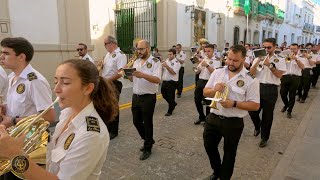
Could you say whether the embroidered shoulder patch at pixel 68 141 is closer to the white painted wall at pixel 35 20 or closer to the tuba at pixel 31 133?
the tuba at pixel 31 133

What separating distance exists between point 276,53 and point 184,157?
2.89 meters

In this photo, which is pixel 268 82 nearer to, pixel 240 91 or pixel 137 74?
pixel 240 91

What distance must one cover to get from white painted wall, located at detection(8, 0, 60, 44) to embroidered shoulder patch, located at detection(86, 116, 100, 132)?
7.61 metres

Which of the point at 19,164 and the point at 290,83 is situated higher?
the point at 19,164

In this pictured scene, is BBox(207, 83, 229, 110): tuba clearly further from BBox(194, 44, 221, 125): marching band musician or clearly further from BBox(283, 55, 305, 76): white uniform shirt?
BBox(283, 55, 305, 76): white uniform shirt

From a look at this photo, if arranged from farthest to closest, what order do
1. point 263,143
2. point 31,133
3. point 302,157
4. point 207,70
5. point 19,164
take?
point 207,70 < point 263,143 < point 302,157 < point 31,133 < point 19,164

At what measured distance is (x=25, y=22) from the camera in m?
8.52

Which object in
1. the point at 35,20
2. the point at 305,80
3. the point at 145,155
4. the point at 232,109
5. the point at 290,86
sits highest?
the point at 35,20

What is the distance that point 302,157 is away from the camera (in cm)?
491

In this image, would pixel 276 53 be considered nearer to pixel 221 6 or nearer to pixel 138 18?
pixel 138 18

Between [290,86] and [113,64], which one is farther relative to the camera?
[290,86]

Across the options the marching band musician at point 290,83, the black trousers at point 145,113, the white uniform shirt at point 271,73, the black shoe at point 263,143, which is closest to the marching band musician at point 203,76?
the white uniform shirt at point 271,73

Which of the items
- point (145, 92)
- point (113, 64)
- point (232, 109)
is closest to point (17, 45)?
point (145, 92)

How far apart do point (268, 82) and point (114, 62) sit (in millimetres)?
3057
